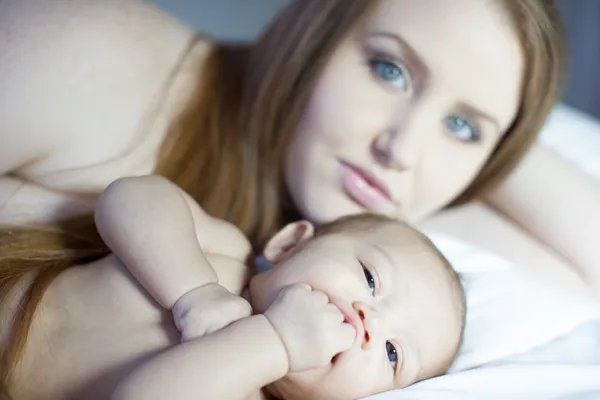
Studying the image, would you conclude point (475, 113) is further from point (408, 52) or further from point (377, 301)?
point (377, 301)

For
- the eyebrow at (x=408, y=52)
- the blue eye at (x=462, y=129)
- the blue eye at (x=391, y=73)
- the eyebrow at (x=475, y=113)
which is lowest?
the blue eye at (x=462, y=129)

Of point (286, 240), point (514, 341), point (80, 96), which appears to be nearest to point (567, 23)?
point (514, 341)

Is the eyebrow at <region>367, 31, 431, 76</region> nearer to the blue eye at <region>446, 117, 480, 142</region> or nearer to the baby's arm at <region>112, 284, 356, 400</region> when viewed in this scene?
the blue eye at <region>446, 117, 480, 142</region>

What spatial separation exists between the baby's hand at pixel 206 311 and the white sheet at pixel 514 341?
0.20m

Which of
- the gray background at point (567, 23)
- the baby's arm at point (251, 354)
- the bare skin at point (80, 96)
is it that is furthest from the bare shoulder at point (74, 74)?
the gray background at point (567, 23)

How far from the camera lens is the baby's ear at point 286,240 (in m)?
0.91

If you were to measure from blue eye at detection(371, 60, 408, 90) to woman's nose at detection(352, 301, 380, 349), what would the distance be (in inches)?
17.0

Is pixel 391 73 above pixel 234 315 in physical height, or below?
above

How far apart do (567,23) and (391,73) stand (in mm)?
1633

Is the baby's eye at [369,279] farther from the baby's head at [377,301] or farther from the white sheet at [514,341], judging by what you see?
the white sheet at [514,341]

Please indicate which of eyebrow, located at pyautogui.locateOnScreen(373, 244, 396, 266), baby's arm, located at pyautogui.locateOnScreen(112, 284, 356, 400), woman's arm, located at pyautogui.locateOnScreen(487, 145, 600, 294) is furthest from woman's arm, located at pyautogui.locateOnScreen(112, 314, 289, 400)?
woman's arm, located at pyautogui.locateOnScreen(487, 145, 600, 294)

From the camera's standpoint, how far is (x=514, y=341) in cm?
101

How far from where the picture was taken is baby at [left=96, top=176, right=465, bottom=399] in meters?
0.66

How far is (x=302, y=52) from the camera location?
1108 millimetres
